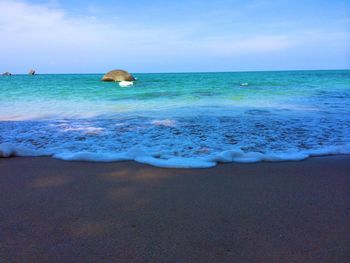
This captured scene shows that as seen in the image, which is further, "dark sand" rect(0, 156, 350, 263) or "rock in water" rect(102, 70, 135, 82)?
"rock in water" rect(102, 70, 135, 82)

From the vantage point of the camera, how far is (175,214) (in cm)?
206

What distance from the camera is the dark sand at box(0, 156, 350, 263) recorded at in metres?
1.61

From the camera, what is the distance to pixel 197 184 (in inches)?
105

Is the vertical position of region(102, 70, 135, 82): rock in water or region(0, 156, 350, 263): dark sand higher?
region(102, 70, 135, 82): rock in water

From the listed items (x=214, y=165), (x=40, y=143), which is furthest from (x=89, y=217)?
(x=40, y=143)

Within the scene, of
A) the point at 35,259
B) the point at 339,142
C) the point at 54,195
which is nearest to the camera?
the point at 35,259

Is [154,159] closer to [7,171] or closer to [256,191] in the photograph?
[256,191]

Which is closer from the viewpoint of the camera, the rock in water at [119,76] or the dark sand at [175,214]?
the dark sand at [175,214]

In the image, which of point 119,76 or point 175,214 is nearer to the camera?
point 175,214

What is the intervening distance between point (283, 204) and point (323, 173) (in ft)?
3.58

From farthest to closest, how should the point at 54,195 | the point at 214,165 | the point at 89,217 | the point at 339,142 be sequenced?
1. the point at 339,142
2. the point at 214,165
3. the point at 54,195
4. the point at 89,217

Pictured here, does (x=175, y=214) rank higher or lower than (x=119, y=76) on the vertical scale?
lower

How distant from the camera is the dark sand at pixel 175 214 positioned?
1610mm

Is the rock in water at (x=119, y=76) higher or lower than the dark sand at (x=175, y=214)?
higher
